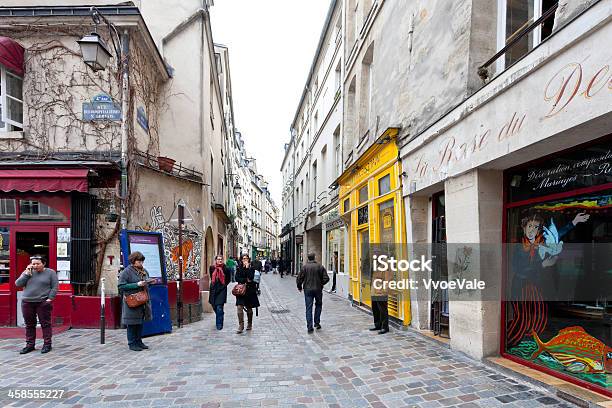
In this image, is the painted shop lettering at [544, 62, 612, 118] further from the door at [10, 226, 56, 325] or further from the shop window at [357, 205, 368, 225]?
the door at [10, 226, 56, 325]

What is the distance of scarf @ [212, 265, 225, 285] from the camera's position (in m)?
8.32

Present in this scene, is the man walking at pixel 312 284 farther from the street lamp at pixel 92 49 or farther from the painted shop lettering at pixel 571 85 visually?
the street lamp at pixel 92 49

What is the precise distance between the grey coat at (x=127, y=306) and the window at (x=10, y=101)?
472 cm

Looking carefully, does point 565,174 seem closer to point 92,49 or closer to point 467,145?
point 467,145

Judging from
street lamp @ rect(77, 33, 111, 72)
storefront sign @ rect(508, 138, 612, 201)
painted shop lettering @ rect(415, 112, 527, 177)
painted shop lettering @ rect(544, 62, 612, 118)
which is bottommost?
storefront sign @ rect(508, 138, 612, 201)

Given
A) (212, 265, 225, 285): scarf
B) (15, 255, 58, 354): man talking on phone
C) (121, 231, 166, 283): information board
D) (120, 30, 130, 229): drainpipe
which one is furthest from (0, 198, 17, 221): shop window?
(212, 265, 225, 285): scarf

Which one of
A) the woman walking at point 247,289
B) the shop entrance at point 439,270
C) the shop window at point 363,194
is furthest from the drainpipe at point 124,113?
the shop entrance at point 439,270

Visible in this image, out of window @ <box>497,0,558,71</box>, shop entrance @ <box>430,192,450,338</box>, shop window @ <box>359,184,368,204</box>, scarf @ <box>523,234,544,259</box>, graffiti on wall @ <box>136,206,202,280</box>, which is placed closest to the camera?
scarf @ <box>523,234,544,259</box>

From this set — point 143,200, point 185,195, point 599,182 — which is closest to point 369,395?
point 599,182

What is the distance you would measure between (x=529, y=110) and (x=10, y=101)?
986cm

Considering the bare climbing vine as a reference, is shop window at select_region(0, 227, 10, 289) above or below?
below

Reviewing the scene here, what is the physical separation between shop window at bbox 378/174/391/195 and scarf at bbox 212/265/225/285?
4151 millimetres

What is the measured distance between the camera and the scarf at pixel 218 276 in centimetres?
832

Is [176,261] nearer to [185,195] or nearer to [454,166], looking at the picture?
[185,195]
